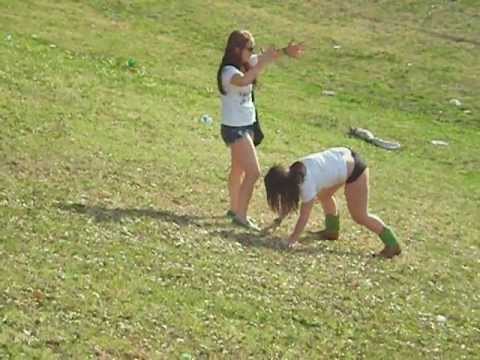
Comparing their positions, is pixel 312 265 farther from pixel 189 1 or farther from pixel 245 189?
pixel 189 1

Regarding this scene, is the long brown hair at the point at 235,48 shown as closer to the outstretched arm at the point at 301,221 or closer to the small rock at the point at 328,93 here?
the outstretched arm at the point at 301,221

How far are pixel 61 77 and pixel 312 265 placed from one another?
23.9ft

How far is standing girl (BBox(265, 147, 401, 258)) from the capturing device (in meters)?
10.3

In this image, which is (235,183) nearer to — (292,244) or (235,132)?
(235,132)

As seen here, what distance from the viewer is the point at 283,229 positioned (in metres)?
11.2

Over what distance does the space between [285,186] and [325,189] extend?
1.89 ft

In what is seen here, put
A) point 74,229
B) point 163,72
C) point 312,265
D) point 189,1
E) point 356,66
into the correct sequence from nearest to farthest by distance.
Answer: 1. point 74,229
2. point 312,265
3. point 163,72
4. point 356,66
5. point 189,1

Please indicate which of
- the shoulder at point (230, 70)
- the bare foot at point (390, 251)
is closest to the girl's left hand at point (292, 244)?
the bare foot at point (390, 251)

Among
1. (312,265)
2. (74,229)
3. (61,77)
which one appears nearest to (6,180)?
(74,229)

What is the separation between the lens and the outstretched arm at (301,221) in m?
10.3

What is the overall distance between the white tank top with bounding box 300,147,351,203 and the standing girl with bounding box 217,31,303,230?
2.25 ft

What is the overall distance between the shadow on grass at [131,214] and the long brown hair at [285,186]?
807 millimetres

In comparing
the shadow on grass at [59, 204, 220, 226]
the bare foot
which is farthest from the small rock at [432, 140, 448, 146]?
the shadow on grass at [59, 204, 220, 226]

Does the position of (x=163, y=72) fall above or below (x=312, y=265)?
below
